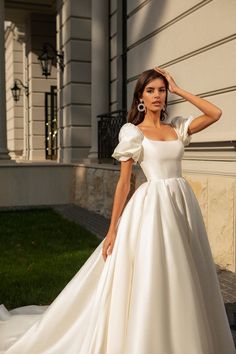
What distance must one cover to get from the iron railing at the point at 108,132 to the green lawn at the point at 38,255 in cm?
198

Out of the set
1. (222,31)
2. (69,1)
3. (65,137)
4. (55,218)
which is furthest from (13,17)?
(222,31)

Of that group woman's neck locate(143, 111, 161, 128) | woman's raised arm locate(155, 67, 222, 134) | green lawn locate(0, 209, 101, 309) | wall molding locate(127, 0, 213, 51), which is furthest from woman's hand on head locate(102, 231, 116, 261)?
wall molding locate(127, 0, 213, 51)

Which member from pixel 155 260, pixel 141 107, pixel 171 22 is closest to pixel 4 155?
pixel 171 22

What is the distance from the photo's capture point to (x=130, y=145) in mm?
2893

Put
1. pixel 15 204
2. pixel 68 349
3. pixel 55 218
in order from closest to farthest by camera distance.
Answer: pixel 68 349 < pixel 55 218 < pixel 15 204

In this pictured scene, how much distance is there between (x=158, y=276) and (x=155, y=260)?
97mm

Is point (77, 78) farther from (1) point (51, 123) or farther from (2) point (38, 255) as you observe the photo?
(2) point (38, 255)

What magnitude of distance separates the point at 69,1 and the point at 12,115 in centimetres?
992

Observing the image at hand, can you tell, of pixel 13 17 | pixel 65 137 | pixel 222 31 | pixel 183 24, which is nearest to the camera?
pixel 222 31

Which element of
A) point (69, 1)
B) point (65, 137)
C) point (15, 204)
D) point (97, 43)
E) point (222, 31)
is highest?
point (69, 1)

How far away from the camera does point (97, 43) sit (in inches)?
451

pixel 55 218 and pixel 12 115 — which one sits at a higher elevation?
pixel 12 115

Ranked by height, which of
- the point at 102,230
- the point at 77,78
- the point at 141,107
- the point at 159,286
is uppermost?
the point at 77,78

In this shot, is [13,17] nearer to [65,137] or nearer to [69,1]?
[69,1]
